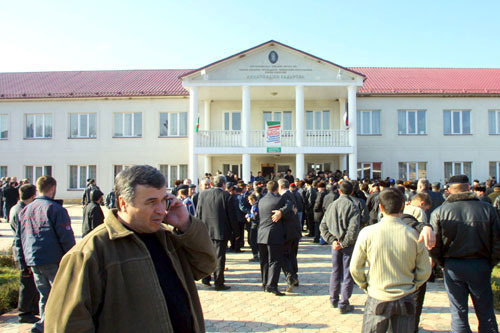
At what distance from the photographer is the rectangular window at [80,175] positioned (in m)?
23.6

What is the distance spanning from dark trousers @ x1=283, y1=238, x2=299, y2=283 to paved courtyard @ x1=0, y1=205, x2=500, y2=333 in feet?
0.92

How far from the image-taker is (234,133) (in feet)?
67.8

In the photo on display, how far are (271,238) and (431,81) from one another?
932 inches

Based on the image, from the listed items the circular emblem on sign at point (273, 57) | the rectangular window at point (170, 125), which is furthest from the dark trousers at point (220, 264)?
the rectangular window at point (170, 125)

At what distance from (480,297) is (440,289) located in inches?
115

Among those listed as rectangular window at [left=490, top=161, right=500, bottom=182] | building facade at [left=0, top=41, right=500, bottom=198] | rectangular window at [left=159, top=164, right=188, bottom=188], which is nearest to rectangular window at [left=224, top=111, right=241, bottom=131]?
building facade at [left=0, top=41, right=500, bottom=198]

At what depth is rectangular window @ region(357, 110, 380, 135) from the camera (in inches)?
929

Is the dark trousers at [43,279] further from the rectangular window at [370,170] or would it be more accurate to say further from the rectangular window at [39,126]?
the rectangular window at [39,126]

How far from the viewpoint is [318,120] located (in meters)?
23.8

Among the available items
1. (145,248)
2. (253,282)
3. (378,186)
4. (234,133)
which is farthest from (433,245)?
(234,133)

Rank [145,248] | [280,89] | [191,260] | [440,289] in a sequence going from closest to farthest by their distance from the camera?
[145,248] → [191,260] → [440,289] → [280,89]

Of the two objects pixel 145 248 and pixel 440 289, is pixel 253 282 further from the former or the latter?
pixel 145 248

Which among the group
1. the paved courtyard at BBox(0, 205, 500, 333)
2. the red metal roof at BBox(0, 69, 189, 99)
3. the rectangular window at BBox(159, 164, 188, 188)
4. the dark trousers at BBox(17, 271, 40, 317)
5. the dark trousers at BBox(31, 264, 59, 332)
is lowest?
the paved courtyard at BBox(0, 205, 500, 333)

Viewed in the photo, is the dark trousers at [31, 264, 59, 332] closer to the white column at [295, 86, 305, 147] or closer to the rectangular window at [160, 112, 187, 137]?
the white column at [295, 86, 305, 147]
